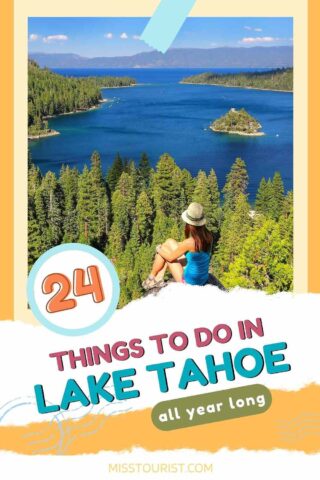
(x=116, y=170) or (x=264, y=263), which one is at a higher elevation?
(x=116, y=170)

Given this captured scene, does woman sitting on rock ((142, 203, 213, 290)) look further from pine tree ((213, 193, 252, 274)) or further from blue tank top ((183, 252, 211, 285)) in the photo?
pine tree ((213, 193, 252, 274))

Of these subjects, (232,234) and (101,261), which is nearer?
(101,261)

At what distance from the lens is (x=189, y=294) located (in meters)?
9.02

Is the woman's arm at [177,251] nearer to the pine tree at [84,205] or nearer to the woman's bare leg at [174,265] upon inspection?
the woman's bare leg at [174,265]

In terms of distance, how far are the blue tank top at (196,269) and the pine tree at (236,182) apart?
4.08ft

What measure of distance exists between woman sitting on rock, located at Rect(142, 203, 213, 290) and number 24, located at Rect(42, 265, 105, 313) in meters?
0.74

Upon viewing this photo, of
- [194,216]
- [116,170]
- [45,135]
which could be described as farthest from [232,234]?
[45,135]

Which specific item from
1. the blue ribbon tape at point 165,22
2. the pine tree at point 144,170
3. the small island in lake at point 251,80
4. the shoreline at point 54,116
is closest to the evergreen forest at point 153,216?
the pine tree at point 144,170

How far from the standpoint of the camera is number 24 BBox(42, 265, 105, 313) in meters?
8.78

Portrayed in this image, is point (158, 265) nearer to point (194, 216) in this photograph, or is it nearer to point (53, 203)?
point (194, 216)

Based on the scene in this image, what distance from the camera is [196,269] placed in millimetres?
9156

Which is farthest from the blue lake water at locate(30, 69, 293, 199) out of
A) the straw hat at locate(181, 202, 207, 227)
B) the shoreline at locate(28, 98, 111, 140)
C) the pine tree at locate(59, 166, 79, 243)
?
the straw hat at locate(181, 202, 207, 227)

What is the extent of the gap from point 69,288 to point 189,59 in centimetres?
372
